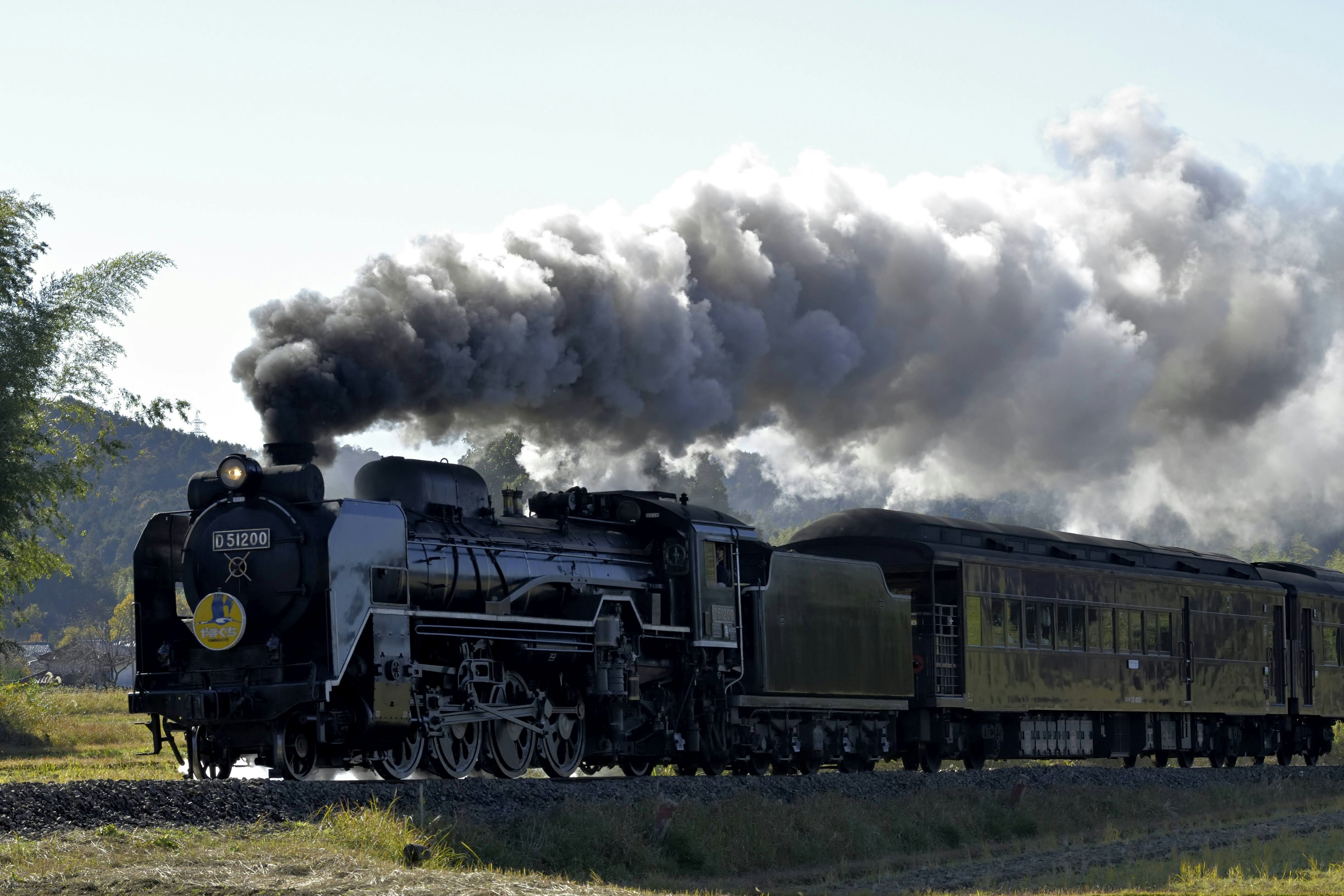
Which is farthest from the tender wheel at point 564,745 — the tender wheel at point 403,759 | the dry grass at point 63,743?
the dry grass at point 63,743

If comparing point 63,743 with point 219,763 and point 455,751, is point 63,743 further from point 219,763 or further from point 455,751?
point 455,751

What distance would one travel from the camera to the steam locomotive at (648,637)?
1480 cm

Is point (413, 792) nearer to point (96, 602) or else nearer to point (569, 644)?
point (569, 644)

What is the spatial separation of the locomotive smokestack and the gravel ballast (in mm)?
3432

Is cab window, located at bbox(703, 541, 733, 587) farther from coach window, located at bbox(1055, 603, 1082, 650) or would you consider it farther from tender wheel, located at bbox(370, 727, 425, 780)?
coach window, located at bbox(1055, 603, 1082, 650)

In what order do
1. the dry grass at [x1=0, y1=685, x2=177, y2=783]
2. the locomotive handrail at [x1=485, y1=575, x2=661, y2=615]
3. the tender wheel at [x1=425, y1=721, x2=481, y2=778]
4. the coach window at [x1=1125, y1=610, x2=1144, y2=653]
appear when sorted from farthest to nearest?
the coach window at [x1=1125, y1=610, x2=1144, y2=653] < the dry grass at [x1=0, y1=685, x2=177, y2=783] < the locomotive handrail at [x1=485, y1=575, x2=661, y2=615] < the tender wheel at [x1=425, y1=721, x2=481, y2=778]

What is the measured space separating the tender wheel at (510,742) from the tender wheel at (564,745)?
0.21 metres

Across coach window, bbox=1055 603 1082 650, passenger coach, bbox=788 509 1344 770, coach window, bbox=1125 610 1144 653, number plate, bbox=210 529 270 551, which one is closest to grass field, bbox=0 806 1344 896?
number plate, bbox=210 529 270 551

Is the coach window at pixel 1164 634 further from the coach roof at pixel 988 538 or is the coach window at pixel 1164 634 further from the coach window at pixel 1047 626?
the coach window at pixel 1047 626

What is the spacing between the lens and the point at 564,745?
17.5m

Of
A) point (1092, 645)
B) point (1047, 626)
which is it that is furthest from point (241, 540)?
point (1092, 645)

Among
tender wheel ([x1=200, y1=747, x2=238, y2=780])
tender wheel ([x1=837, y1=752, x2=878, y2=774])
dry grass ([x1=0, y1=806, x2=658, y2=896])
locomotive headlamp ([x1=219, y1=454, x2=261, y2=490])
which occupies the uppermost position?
locomotive headlamp ([x1=219, y1=454, x2=261, y2=490])

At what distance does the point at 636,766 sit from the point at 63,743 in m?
16.5

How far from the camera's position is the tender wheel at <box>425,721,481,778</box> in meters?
15.7
